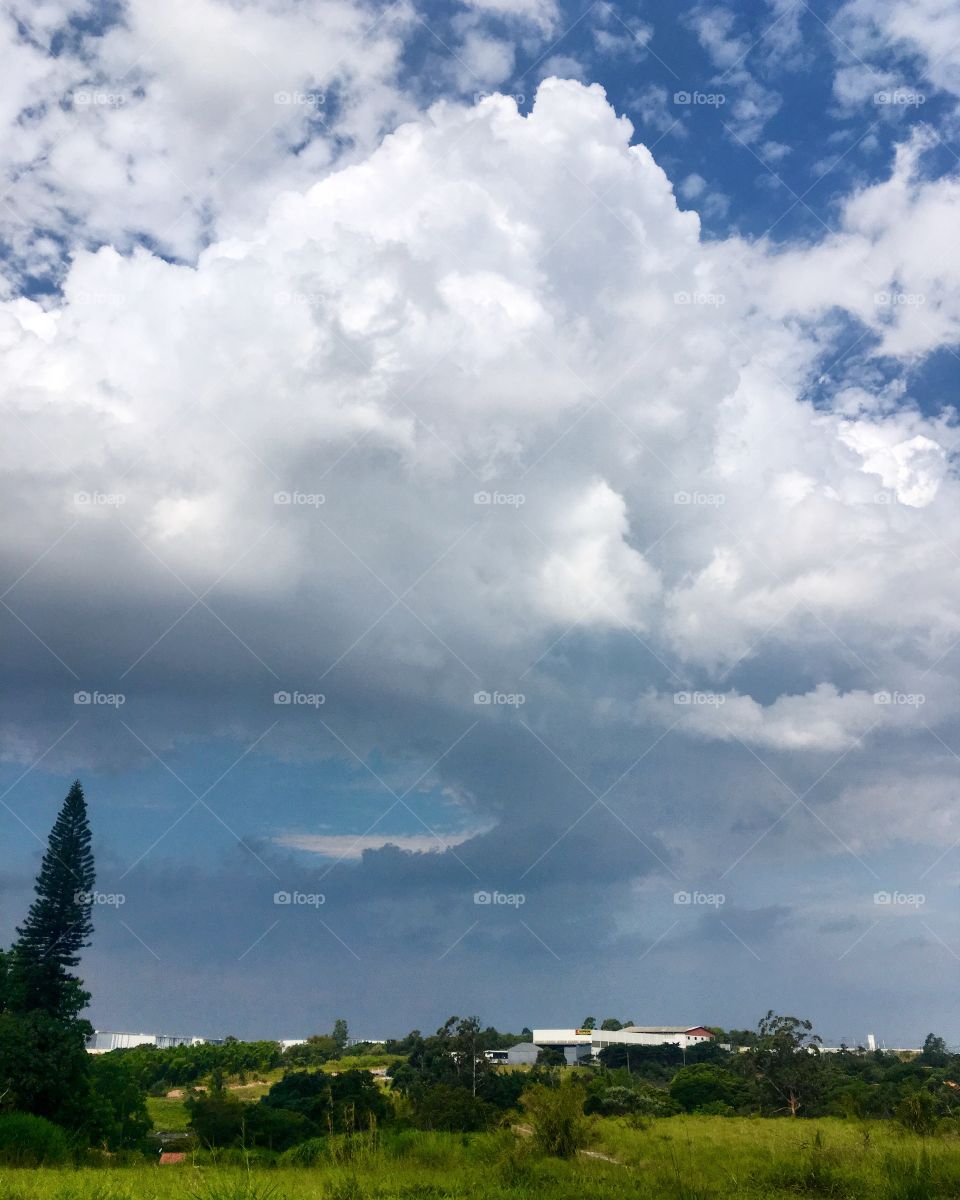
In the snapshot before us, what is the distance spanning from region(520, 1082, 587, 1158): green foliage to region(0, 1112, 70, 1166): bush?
30.9 ft

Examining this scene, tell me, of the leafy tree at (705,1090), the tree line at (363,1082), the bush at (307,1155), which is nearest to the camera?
the bush at (307,1155)

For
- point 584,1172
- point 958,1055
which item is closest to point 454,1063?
point 958,1055

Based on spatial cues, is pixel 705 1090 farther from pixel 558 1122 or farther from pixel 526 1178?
pixel 526 1178

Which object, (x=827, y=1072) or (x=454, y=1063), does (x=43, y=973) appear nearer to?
(x=454, y=1063)

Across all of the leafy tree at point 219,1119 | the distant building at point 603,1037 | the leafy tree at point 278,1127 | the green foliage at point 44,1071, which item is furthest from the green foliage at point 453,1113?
the distant building at point 603,1037

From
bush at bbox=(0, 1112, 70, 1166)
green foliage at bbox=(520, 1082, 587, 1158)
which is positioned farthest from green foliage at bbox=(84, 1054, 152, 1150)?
green foliage at bbox=(520, 1082, 587, 1158)

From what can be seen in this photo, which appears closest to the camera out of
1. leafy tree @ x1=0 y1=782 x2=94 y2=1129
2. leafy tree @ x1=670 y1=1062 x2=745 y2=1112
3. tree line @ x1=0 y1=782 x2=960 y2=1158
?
tree line @ x1=0 y1=782 x2=960 y2=1158

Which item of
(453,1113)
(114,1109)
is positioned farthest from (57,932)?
(453,1113)

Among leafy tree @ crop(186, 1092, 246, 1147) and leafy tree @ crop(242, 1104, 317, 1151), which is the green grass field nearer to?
leafy tree @ crop(186, 1092, 246, 1147)

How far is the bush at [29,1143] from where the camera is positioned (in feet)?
58.7

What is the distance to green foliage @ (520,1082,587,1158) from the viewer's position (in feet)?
49.8

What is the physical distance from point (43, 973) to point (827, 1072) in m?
44.6

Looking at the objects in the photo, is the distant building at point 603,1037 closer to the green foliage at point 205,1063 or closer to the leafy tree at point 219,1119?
the green foliage at point 205,1063

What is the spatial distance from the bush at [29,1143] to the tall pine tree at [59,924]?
3020 cm
